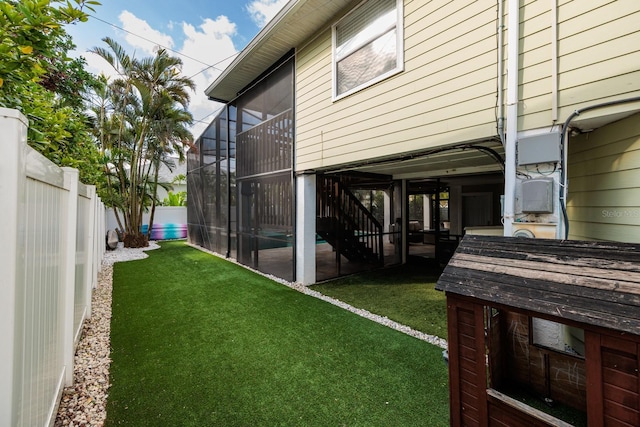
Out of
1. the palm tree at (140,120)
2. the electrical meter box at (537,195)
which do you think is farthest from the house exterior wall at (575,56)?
the palm tree at (140,120)

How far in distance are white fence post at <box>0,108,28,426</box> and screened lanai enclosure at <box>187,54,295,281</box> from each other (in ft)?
15.9

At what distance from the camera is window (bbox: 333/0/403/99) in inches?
153

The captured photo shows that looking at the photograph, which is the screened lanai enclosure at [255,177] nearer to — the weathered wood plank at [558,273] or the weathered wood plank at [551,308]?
the weathered wood plank at [558,273]

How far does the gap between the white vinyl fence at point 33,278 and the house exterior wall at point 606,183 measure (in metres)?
3.82

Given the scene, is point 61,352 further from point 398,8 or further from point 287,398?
point 398,8

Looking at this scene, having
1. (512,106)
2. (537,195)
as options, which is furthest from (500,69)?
(537,195)

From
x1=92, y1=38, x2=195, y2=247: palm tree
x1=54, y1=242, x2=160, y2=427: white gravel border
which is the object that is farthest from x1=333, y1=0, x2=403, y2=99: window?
x1=92, y1=38, x2=195, y2=247: palm tree

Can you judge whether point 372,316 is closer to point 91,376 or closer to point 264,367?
point 264,367

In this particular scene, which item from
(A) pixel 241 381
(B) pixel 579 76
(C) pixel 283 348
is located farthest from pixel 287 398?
(B) pixel 579 76

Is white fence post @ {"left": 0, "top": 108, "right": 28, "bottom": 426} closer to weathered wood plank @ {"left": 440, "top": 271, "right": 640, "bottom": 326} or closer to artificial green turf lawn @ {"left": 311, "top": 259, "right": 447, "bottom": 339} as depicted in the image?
weathered wood plank @ {"left": 440, "top": 271, "right": 640, "bottom": 326}

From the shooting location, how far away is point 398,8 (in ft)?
12.3

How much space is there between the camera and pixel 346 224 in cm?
675

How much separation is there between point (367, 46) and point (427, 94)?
1487 mm

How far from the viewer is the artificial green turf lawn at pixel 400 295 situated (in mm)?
3982
